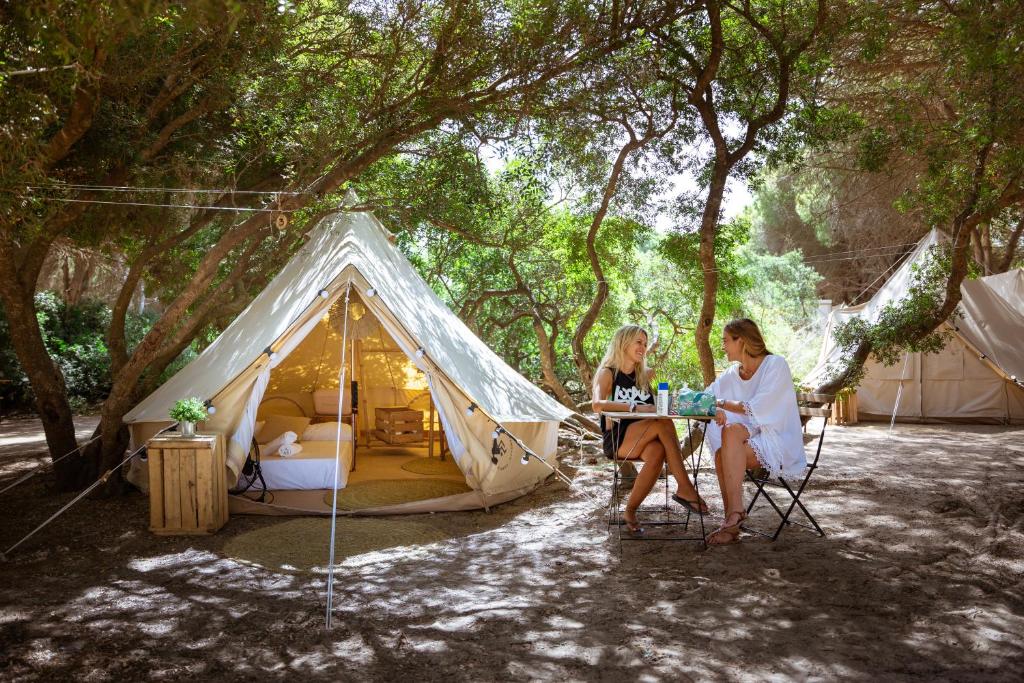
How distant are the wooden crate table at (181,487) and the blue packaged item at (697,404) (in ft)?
8.35

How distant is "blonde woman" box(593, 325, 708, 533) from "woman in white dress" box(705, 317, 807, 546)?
203 mm

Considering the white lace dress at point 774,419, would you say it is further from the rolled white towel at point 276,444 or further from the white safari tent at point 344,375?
the rolled white towel at point 276,444

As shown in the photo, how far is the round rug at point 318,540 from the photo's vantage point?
4.02m

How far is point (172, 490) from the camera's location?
4.52 meters

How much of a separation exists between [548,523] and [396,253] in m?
2.69

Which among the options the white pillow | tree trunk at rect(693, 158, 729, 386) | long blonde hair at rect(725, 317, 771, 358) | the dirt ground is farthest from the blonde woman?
the white pillow

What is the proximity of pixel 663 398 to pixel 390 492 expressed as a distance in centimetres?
250

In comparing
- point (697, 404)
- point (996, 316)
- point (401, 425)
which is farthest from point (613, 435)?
point (996, 316)

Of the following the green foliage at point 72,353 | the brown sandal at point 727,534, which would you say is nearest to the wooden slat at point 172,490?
the brown sandal at point 727,534

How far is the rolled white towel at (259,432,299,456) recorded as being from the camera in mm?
5770

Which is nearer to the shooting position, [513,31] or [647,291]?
[513,31]

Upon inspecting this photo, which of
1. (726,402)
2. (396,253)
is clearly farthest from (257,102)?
(726,402)

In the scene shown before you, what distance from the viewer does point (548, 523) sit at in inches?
187

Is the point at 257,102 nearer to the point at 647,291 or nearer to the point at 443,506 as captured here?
the point at 443,506
